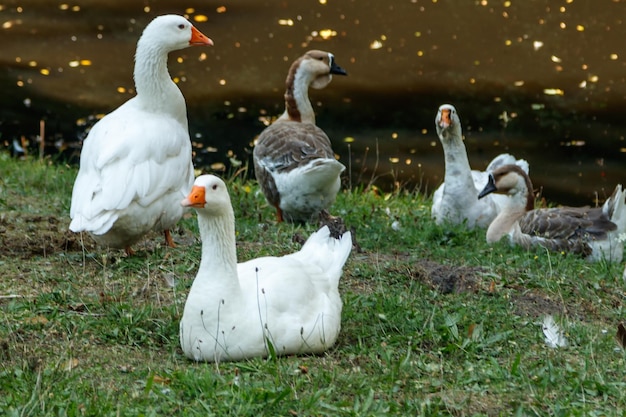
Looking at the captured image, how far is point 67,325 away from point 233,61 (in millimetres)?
11418

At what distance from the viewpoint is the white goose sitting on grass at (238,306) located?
5.61m

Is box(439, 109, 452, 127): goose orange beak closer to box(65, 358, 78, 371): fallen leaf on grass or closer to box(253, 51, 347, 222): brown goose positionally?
box(253, 51, 347, 222): brown goose

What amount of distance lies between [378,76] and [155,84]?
28.8 ft

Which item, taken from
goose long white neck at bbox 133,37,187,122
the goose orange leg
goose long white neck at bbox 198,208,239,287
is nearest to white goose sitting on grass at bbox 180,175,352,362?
goose long white neck at bbox 198,208,239,287

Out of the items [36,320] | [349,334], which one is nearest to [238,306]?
[349,334]

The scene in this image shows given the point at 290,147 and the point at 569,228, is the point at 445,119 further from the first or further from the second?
the point at 569,228

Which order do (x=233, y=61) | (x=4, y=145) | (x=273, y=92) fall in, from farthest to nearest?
(x=233, y=61) < (x=273, y=92) < (x=4, y=145)

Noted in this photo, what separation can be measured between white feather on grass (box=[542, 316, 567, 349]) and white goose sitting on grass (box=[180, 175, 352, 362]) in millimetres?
1230

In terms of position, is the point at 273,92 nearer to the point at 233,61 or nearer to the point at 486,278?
the point at 233,61

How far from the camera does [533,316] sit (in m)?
6.66

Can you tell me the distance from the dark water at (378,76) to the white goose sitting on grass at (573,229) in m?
3.74

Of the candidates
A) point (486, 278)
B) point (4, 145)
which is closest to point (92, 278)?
point (486, 278)

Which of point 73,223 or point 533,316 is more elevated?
point 73,223

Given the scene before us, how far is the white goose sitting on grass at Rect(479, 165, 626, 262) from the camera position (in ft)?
27.8
